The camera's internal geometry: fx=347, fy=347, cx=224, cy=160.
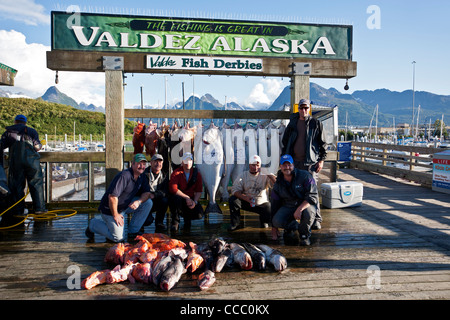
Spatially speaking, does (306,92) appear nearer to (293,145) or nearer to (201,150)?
(293,145)

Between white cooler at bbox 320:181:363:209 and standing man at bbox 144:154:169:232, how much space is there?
2975 mm

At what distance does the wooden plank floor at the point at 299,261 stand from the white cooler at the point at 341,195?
11.2 inches

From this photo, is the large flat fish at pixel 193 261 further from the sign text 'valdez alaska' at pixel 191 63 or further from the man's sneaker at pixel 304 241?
the sign text 'valdez alaska' at pixel 191 63

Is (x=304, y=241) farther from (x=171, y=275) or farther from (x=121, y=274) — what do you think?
(x=121, y=274)

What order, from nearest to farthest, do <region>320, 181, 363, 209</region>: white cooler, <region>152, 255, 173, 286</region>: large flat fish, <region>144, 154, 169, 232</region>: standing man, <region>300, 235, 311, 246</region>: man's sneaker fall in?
1. <region>152, 255, 173, 286</region>: large flat fish
2. <region>300, 235, 311, 246</region>: man's sneaker
3. <region>144, 154, 169, 232</region>: standing man
4. <region>320, 181, 363, 209</region>: white cooler

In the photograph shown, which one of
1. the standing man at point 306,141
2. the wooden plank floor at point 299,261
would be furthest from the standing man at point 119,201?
the standing man at point 306,141

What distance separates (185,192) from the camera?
512 cm

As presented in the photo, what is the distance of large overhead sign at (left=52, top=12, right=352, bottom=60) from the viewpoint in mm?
5531

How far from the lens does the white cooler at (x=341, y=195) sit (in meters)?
6.27

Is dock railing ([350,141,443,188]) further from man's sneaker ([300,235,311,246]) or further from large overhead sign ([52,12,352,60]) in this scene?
man's sneaker ([300,235,311,246])

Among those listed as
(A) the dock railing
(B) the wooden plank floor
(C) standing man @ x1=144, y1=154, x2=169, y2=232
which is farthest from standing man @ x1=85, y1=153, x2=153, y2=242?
(A) the dock railing

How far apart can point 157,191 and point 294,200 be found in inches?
77.5
